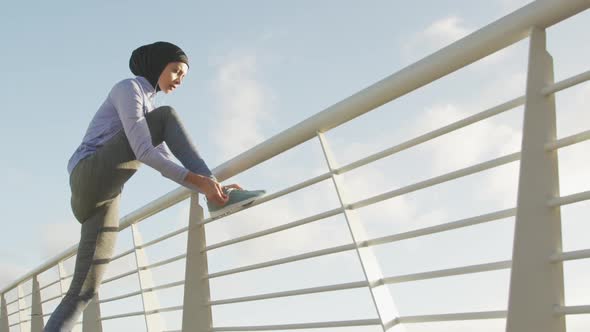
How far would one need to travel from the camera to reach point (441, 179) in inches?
67.7

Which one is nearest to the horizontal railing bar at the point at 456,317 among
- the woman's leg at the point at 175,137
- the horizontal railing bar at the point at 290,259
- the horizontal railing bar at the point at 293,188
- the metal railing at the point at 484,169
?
the metal railing at the point at 484,169

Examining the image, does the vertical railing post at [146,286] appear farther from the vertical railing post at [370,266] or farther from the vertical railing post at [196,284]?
the vertical railing post at [370,266]

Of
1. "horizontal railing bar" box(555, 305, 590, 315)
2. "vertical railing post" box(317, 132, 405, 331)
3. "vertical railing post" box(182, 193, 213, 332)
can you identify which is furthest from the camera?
"vertical railing post" box(182, 193, 213, 332)

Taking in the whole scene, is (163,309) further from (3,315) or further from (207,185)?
(3,315)

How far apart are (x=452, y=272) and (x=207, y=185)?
973mm

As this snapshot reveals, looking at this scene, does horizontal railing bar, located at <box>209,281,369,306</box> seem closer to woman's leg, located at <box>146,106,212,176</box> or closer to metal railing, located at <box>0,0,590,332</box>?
metal railing, located at <box>0,0,590,332</box>

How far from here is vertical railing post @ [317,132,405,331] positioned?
186 cm

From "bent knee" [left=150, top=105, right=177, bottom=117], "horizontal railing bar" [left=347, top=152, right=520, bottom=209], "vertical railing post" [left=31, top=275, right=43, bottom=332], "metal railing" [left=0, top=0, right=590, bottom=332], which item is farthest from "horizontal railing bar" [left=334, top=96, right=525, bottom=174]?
"vertical railing post" [left=31, top=275, right=43, bottom=332]

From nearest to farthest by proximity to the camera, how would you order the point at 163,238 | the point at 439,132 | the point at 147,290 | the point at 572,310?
the point at 572,310, the point at 439,132, the point at 163,238, the point at 147,290

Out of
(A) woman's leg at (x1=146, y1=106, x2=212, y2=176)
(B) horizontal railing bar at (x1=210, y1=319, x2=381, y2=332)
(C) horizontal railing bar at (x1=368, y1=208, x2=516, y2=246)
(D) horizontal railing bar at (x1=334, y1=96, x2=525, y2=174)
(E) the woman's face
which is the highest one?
(E) the woman's face

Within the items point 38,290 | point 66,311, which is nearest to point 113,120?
Answer: point 66,311

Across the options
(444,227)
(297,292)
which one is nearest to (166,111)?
(297,292)

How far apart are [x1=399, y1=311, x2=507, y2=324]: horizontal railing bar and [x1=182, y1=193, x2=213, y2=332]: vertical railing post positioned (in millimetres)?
1173

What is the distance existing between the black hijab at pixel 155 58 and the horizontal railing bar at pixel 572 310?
1.73 meters
